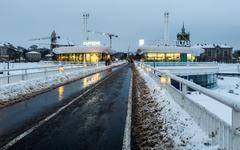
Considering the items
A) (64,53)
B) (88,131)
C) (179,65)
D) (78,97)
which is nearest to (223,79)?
(179,65)

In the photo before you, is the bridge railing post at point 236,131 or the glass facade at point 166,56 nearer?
the bridge railing post at point 236,131

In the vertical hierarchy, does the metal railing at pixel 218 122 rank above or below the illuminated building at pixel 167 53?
below

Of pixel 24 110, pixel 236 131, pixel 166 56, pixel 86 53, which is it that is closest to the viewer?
pixel 236 131

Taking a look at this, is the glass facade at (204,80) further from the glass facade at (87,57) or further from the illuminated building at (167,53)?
the glass facade at (87,57)

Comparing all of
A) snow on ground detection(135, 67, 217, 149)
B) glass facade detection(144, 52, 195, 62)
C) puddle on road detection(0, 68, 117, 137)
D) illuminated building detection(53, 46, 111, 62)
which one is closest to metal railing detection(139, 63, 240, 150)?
snow on ground detection(135, 67, 217, 149)

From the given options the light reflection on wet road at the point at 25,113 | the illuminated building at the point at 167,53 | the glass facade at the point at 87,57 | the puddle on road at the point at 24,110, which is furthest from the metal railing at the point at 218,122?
the illuminated building at the point at 167,53

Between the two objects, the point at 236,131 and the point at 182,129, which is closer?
the point at 236,131

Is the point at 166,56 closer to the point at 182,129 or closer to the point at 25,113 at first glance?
the point at 25,113

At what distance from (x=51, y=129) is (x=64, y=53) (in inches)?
4433

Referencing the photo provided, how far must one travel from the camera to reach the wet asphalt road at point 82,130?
8.16 metres

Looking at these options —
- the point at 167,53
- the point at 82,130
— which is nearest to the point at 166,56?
the point at 167,53

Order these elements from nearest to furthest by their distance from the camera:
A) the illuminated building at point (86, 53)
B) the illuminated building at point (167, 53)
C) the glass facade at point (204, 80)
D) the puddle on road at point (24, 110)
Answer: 1. the puddle on road at point (24, 110)
2. the glass facade at point (204, 80)
3. the illuminated building at point (86, 53)
4. the illuminated building at point (167, 53)

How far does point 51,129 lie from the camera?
9.79 m

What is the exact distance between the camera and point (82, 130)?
9.69 metres
